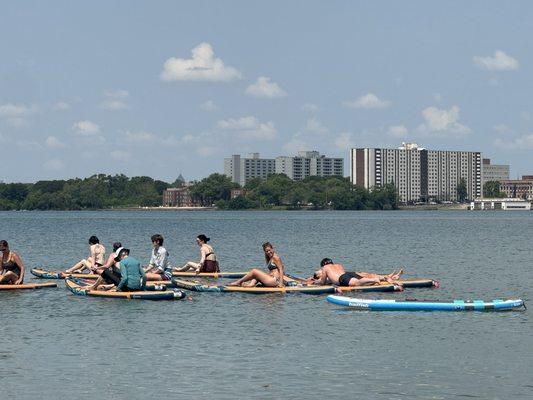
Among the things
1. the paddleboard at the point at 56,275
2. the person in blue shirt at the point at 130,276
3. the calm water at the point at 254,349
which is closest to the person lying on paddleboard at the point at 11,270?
the calm water at the point at 254,349

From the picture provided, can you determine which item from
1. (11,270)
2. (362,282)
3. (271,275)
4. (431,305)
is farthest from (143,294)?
(431,305)

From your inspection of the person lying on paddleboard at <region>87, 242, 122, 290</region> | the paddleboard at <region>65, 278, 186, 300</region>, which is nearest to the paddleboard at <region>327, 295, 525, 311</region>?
the paddleboard at <region>65, 278, 186, 300</region>

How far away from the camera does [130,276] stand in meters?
34.5

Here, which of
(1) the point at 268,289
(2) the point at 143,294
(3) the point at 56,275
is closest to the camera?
(2) the point at 143,294

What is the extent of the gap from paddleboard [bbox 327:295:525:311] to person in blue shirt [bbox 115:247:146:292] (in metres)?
7.09

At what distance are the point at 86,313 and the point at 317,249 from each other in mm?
53451

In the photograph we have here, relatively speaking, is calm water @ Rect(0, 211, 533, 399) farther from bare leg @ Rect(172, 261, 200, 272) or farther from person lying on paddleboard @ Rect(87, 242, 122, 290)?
bare leg @ Rect(172, 261, 200, 272)

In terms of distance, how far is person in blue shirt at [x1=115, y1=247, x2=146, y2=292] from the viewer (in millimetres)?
34375

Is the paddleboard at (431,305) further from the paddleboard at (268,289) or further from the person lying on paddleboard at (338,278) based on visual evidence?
the person lying on paddleboard at (338,278)

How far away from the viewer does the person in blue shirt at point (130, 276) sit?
34.4 meters

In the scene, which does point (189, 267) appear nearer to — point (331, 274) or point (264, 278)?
point (264, 278)

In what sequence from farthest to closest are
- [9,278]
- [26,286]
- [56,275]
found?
[56,275]
[26,286]
[9,278]

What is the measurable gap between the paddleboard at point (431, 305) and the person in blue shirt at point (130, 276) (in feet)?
23.3

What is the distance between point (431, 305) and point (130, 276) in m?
10.1
